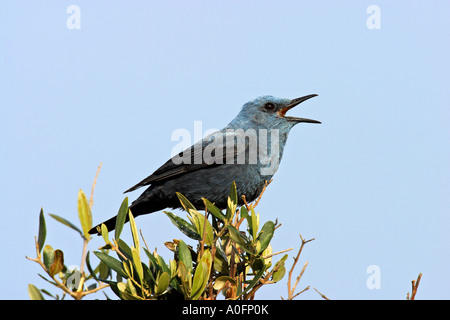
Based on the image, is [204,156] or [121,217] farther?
[204,156]

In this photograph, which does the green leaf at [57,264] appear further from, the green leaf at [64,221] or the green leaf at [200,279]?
the green leaf at [200,279]

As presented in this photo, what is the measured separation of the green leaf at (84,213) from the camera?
2.23 metres

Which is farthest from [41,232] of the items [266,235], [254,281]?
[266,235]

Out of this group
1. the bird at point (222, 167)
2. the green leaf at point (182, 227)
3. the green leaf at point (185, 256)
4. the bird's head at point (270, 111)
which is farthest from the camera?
the bird's head at point (270, 111)

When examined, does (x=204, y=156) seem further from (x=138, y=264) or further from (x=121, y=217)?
(x=138, y=264)

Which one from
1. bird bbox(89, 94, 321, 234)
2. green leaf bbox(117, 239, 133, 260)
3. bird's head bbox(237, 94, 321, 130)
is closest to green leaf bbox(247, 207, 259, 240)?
green leaf bbox(117, 239, 133, 260)

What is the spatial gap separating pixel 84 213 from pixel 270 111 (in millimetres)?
4262

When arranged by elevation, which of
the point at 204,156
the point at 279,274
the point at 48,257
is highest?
the point at 204,156

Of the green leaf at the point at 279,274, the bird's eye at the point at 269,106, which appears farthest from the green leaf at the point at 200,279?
the bird's eye at the point at 269,106

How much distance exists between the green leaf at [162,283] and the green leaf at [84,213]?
0.62 metres

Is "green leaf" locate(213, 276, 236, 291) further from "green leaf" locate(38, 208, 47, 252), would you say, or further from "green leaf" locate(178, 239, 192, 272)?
"green leaf" locate(38, 208, 47, 252)

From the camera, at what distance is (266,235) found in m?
3.30
